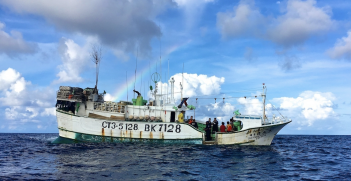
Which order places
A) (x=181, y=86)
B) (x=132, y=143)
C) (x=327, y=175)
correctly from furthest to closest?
(x=181, y=86) → (x=132, y=143) → (x=327, y=175)

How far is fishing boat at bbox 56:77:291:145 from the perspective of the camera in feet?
78.6

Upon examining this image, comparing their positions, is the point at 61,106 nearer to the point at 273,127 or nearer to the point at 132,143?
the point at 132,143

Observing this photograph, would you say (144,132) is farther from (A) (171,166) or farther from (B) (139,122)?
(A) (171,166)

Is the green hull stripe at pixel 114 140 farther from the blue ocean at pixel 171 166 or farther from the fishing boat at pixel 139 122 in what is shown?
the blue ocean at pixel 171 166

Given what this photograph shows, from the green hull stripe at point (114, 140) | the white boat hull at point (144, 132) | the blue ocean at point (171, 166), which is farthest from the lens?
the green hull stripe at point (114, 140)

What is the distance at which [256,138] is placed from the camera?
78.7ft

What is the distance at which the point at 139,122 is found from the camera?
82.1 feet

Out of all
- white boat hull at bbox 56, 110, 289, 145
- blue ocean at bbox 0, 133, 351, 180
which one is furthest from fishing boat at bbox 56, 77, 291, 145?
blue ocean at bbox 0, 133, 351, 180

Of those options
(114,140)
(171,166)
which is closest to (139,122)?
(114,140)

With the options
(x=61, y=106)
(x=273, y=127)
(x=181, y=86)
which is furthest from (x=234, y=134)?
(x=61, y=106)

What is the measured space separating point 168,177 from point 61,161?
27.3 ft

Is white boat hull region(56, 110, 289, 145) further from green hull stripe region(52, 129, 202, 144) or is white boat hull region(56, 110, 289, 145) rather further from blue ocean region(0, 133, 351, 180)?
blue ocean region(0, 133, 351, 180)

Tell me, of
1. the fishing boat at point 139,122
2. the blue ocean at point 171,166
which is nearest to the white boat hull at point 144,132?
the fishing boat at point 139,122

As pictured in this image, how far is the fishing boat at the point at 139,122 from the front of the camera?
24.0 metres
